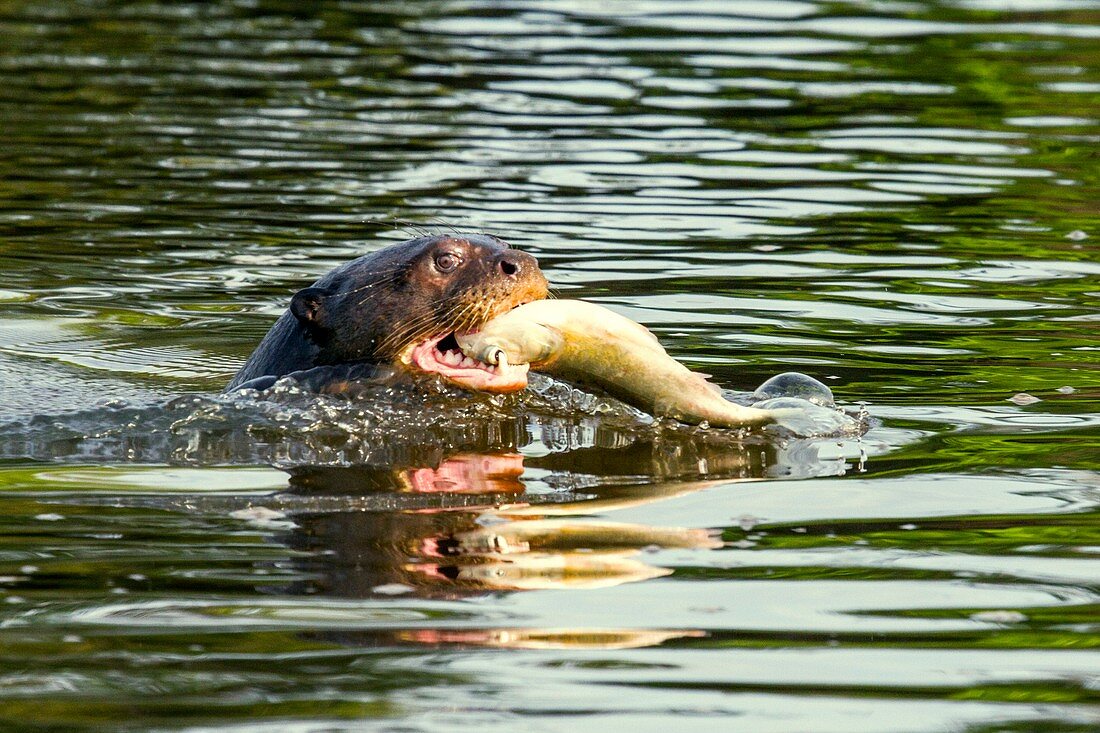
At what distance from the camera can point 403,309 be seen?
6941 millimetres

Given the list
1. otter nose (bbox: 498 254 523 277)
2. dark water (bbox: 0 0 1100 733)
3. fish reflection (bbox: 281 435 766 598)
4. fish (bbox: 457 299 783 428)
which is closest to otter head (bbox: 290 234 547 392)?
otter nose (bbox: 498 254 523 277)

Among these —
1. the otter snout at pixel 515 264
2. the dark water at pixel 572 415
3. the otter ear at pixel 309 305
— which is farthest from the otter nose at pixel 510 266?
the otter ear at pixel 309 305

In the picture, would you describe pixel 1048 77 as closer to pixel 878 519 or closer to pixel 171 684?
pixel 878 519

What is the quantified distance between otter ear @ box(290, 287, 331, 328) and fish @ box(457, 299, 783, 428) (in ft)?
3.17

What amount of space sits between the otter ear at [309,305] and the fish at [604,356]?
97 cm

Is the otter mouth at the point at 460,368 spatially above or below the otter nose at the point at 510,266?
below

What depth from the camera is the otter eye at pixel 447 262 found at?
689cm

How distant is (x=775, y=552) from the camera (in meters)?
5.18

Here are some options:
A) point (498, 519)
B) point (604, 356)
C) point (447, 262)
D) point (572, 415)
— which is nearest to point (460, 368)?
point (447, 262)

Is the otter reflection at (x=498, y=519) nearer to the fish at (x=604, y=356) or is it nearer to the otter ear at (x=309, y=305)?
the fish at (x=604, y=356)

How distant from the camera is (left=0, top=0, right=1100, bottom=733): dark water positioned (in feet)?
14.0

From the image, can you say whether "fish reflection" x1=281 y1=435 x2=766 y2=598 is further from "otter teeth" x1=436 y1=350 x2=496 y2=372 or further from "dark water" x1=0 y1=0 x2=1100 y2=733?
"otter teeth" x1=436 y1=350 x2=496 y2=372

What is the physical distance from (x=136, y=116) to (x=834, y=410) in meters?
9.63

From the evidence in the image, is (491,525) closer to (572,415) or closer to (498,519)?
(498,519)
